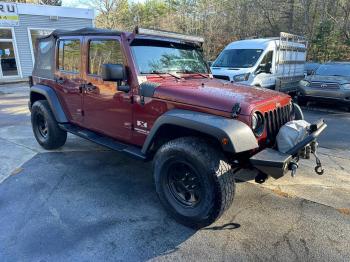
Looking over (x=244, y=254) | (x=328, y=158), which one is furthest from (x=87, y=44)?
A: (x=328, y=158)

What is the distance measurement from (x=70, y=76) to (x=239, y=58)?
6643mm

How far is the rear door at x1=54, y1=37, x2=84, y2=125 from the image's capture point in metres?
4.41

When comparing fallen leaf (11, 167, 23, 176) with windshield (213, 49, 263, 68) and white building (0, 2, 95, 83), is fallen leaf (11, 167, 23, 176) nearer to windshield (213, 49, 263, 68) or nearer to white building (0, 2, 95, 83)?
windshield (213, 49, 263, 68)

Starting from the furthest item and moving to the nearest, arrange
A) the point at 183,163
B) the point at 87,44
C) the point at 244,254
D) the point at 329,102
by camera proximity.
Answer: the point at 329,102 < the point at 87,44 < the point at 183,163 < the point at 244,254

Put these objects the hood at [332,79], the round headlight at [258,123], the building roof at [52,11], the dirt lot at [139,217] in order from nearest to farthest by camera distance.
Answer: the dirt lot at [139,217]
the round headlight at [258,123]
the hood at [332,79]
the building roof at [52,11]

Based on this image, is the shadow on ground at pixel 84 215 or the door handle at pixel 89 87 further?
the door handle at pixel 89 87

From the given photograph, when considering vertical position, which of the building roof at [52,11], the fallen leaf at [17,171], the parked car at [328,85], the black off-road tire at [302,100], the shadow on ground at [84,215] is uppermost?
the building roof at [52,11]

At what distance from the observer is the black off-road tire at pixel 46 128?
16.6 feet

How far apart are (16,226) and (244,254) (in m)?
2.32

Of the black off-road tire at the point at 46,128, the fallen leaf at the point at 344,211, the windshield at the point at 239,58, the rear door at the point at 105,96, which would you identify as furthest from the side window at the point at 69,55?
the windshield at the point at 239,58

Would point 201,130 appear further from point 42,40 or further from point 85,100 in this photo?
point 42,40

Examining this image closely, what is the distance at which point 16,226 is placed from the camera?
3123 millimetres

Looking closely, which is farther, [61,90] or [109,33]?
[61,90]

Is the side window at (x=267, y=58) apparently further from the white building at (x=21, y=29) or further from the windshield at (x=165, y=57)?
the white building at (x=21, y=29)
